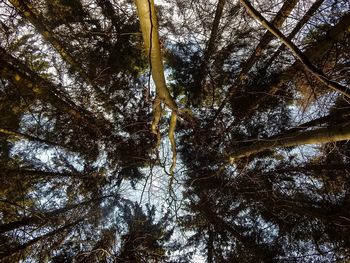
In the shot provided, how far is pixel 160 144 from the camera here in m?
7.21

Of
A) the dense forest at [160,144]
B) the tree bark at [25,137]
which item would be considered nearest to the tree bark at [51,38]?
the dense forest at [160,144]

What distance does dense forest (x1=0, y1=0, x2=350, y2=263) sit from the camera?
265 inches

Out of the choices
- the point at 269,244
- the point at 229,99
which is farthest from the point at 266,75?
the point at 269,244

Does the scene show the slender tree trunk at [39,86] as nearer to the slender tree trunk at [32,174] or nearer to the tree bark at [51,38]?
the tree bark at [51,38]

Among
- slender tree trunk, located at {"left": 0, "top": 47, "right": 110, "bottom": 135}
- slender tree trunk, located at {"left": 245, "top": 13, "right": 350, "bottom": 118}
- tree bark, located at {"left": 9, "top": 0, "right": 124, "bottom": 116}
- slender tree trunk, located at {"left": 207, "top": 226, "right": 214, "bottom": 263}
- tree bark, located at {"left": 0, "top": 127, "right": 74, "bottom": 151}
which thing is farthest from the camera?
slender tree trunk, located at {"left": 207, "top": 226, "right": 214, "bottom": 263}

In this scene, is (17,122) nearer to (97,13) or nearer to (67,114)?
(67,114)

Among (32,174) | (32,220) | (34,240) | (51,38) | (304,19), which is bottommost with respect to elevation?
(34,240)

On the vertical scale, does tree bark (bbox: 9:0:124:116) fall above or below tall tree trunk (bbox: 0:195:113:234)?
above

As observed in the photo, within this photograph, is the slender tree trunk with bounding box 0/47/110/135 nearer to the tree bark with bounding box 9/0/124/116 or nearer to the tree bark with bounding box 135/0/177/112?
the tree bark with bounding box 9/0/124/116

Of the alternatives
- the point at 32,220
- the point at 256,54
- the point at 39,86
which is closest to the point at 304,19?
the point at 256,54

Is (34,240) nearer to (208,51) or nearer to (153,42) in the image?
(153,42)

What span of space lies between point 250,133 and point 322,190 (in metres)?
2.46

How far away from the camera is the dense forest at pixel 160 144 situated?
22.1 ft

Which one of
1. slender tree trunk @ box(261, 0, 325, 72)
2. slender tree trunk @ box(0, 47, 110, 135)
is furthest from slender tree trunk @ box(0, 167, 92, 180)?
slender tree trunk @ box(261, 0, 325, 72)
